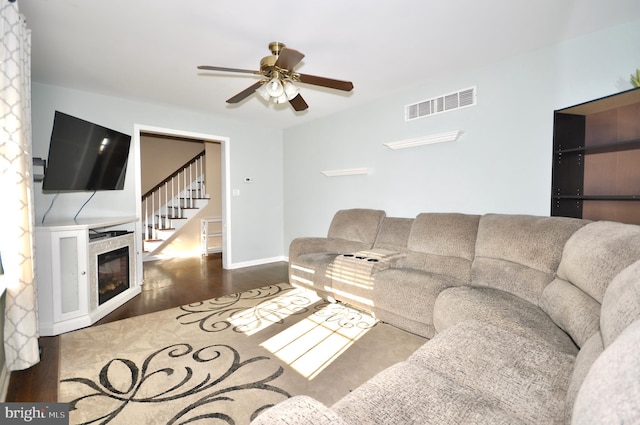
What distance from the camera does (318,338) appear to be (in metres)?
2.43

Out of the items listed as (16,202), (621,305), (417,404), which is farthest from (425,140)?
(16,202)

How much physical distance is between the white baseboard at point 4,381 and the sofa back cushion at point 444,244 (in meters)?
3.02

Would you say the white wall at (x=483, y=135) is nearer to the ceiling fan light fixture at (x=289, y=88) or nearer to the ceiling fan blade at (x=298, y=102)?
the ceiling fan blade at (x=298, y=102)

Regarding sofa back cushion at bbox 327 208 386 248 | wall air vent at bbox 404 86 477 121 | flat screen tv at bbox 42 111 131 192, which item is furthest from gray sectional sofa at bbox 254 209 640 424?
flat screen tv at bbox 42 111 131 192

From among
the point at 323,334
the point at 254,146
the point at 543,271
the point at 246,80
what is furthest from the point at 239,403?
the point at 254,146

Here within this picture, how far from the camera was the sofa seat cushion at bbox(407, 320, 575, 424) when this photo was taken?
3.32ft

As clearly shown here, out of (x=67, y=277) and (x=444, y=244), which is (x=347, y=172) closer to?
(x=444, y=244)

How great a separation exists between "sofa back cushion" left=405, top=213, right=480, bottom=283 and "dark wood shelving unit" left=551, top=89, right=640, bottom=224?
0.67 m

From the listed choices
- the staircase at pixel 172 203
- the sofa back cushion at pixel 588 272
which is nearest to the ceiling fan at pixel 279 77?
the sofa back cushion at pixel 588 272

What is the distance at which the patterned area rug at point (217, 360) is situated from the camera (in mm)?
1646

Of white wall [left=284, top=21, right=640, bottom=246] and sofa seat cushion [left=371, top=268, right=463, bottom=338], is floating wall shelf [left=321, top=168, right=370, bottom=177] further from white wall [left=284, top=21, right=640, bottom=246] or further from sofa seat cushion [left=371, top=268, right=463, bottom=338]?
sofa seat cushion [left=371, top=268, right=463, bottom=338]

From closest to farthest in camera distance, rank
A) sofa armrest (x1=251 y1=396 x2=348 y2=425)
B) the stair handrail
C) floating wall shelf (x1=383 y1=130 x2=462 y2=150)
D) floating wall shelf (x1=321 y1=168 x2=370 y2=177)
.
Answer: sofa armrest (x1=251 y1=396 x2=348 y2=425) → floating wall shelf (x1=383 y1=130 x2=462 y2=150) → floating wall shelf (x1=321 y1=168 x2=370 y2=177) → the stair handrail

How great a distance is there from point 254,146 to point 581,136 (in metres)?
4.21

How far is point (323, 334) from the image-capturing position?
2500mm
